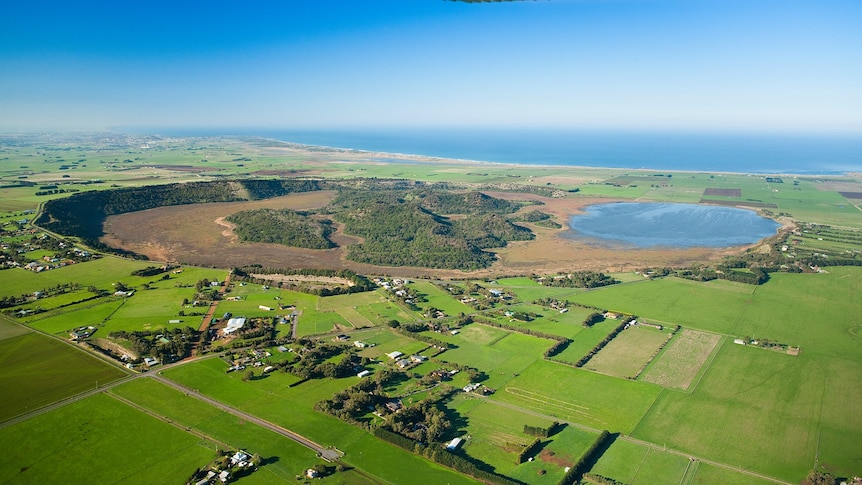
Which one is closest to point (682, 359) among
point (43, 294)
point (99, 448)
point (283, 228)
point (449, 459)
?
point (449, 459)

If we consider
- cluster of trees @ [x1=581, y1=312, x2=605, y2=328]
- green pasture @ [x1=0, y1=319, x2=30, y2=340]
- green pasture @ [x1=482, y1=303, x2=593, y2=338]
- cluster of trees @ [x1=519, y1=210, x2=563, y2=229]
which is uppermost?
cluster of trees @ [x1=519, y1=210, x2=563, y2=229]

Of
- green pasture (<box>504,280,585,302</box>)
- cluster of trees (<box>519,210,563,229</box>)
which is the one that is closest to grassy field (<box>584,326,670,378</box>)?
green pasture (<box>504,280,585,302</box>)

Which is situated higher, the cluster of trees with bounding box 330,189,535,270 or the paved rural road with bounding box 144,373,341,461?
the cluster of trees with bounding box 330,189,535,270

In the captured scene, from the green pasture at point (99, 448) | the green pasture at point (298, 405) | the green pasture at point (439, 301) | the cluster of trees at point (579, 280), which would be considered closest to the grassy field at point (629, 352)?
the cluster of trees at point (579, 280)

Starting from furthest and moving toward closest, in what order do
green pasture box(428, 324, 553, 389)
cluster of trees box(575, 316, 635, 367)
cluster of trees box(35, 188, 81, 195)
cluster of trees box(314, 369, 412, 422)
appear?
cluster of trees box(35, 188, 81, 195)
cluster of trees box(575, 316, 635, 367)
green pasture box(428, 324, 553, 389)
cluster of trees box(314, 369, 412, 422)

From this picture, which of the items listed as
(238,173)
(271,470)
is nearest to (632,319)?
(271,470)

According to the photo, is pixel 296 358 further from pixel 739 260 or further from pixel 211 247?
pixel 739 260

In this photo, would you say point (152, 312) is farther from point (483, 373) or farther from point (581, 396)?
point (581, 396)

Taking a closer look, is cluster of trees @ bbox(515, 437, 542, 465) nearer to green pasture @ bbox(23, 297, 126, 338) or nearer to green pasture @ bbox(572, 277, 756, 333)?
green pasture @ bbox(572, 277, 756, 333)
